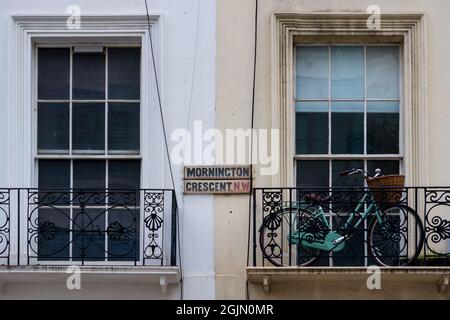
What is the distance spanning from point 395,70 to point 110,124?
3461mm

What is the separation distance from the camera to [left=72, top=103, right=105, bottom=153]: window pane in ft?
62.9

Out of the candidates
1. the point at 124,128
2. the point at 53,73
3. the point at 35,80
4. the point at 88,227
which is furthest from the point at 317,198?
the point at 35,80

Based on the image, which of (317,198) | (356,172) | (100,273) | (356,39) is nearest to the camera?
(100,273)

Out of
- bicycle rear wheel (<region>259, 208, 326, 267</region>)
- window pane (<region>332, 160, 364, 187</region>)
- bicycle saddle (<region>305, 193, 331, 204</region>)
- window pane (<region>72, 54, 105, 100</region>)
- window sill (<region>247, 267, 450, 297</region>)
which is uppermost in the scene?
window pane (<region>72, 54, 105, 100</region>)

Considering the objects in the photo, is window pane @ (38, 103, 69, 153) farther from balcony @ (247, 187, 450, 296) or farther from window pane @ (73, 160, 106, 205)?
balcony @ (247, 187, 450, 296)

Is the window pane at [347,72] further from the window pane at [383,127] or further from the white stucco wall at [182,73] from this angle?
the white stucco wall at [182,73]

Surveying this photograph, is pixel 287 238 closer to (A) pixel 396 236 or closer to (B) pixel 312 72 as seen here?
(A) pixel 396 236

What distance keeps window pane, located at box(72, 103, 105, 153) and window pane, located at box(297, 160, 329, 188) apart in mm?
2372

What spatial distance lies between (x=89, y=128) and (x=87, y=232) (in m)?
1.33

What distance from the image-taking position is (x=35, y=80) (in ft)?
63.2

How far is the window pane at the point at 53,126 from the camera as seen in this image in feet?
63.1

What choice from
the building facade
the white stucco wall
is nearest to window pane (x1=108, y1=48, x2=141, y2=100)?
the building facade

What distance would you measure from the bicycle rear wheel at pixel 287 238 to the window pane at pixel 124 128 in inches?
76.9

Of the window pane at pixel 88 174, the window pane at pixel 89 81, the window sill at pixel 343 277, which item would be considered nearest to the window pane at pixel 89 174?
the window pane at pixel 88 174
